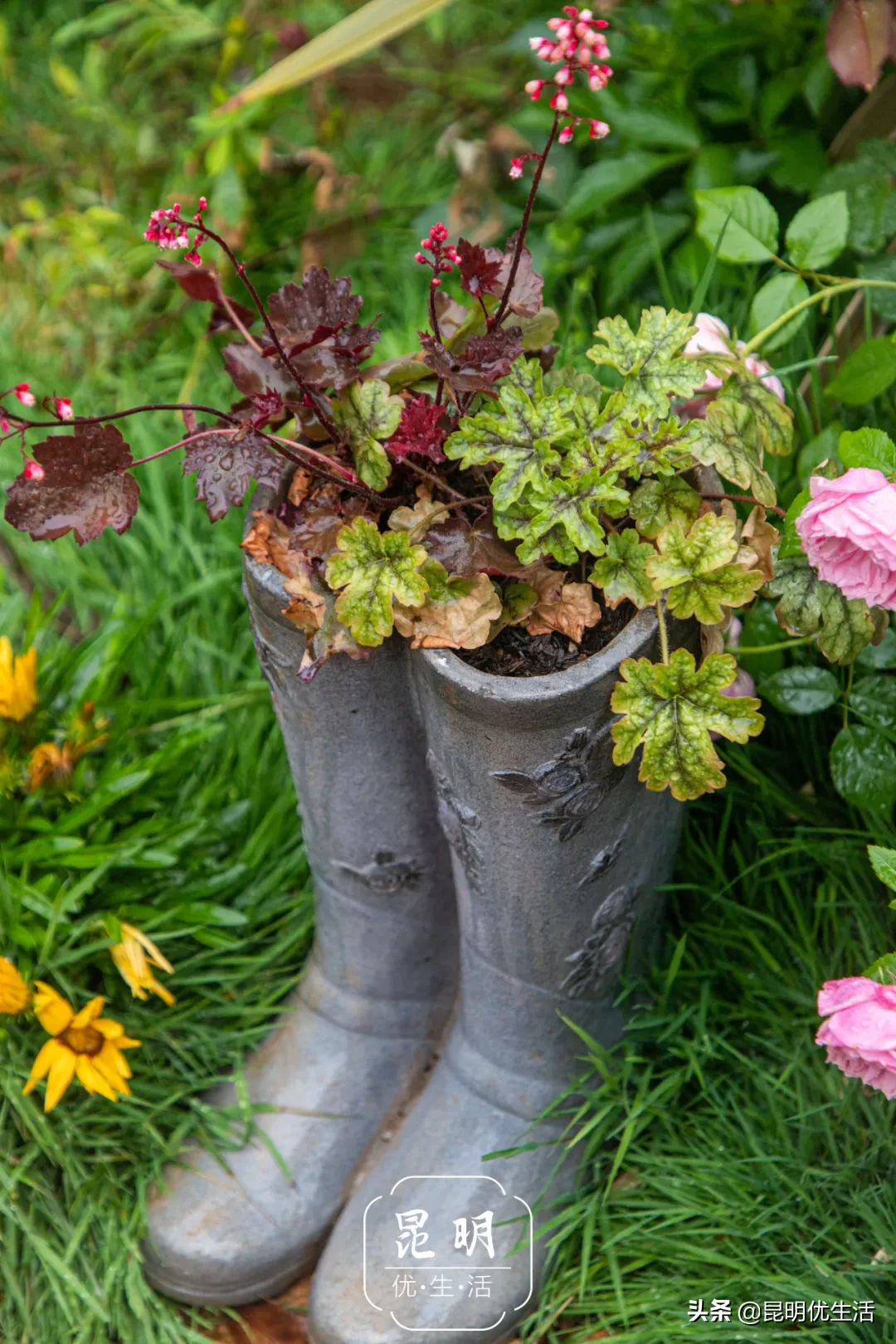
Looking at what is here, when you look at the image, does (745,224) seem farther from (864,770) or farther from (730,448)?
(864,770)

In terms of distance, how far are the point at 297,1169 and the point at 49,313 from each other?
1.38 meters

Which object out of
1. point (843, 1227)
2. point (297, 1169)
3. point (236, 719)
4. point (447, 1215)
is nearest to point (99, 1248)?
point (297, 1169)

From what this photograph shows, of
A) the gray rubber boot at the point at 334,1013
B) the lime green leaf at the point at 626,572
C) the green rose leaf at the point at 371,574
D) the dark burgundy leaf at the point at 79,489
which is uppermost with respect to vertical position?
the dark burgundy leaf at the point at 79,489

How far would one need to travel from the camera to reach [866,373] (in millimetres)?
1134

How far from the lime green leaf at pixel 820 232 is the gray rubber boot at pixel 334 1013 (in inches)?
21.6

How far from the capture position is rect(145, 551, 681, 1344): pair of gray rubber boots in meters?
0.96

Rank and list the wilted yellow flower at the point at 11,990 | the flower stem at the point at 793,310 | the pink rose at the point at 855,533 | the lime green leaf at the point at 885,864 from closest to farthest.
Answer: the pink rose at the point at 855,533
the lime green leaf at the point at 885,864
the flower stem at the point at 793,310
the wilted yellow flower at the point at 11,990

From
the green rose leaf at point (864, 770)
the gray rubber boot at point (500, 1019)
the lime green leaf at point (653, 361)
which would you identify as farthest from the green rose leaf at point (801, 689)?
the lime green leaf at point (653, 361)

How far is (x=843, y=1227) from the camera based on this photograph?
113 cm

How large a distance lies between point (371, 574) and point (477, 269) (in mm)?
222

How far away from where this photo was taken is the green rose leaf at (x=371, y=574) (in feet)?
2.67

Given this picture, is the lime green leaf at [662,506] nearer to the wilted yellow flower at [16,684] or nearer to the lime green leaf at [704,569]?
the lime green leaf at [704,569]

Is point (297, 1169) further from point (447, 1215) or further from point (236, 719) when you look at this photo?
point (236, 719)

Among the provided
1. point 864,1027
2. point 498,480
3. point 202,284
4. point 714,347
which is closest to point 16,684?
point 202,284
